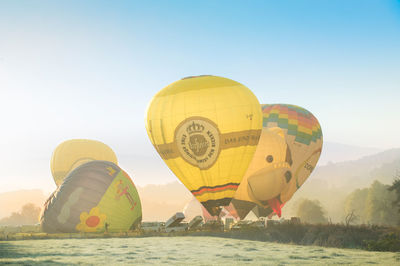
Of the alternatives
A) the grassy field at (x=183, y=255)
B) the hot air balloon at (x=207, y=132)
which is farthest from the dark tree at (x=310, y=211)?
the grassy field at (x=183, y=255)

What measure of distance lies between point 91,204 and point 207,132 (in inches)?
346

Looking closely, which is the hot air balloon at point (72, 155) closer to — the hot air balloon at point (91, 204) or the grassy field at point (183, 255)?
the hot air balloon at point (91, 204)

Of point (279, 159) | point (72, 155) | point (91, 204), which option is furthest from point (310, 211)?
point (91, 204)

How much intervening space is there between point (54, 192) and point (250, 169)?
50.9 ft

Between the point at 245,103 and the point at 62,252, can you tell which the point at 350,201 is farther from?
the point at 62,252

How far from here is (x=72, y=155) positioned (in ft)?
156

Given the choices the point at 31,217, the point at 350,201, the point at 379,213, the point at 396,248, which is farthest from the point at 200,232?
the point at 31,217

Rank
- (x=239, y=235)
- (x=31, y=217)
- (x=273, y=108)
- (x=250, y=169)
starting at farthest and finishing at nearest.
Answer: (x=31, y=217), (x=273, y=108), (x=250, y=169), (x=239, y=235)

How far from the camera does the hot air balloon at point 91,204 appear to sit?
98.3 ft

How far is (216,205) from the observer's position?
101 feet

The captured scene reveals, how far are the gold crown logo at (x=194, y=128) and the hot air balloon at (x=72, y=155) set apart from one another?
21.0 meters

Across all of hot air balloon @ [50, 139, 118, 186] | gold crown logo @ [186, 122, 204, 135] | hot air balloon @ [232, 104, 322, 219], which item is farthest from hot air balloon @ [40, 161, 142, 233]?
hot air balloon @ [50, 139, 118, 186]

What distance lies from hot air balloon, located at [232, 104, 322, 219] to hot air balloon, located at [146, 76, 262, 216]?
292 inches

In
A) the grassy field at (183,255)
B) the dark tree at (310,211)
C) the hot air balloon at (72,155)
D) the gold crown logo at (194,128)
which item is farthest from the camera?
the dark tree at (310,211)
